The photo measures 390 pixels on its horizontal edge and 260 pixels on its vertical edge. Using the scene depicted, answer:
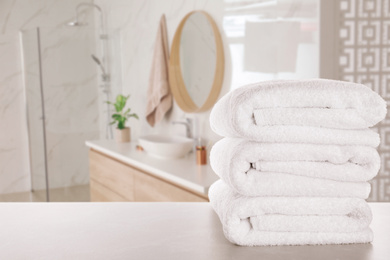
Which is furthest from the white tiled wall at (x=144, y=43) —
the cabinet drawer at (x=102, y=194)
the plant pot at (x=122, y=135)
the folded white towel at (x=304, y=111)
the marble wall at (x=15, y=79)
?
the folded white towel at (x=304, y=111)

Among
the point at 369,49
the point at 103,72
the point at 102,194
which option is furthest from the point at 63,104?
the point at 369,49

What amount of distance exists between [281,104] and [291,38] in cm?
175

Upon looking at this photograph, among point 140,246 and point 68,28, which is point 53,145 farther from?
point 140,246

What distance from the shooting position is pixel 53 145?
4.13 meters

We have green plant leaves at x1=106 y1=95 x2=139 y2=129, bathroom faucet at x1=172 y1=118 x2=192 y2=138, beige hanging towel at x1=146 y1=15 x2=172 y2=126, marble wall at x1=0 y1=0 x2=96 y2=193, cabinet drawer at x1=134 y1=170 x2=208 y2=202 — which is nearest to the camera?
cabinet drawer at x1=134 y1=170 x2=208 y2=202

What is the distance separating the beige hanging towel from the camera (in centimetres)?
331

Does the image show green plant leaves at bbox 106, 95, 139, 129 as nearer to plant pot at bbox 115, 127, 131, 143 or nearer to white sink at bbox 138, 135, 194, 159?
plant pot at bbox 115, 127, 131, 143

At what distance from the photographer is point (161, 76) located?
3.31 metres

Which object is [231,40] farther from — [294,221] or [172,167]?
[294,221]

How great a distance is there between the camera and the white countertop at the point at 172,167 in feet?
7.10

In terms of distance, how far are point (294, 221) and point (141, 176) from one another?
219 centimetres

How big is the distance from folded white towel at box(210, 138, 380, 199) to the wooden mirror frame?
2224mm

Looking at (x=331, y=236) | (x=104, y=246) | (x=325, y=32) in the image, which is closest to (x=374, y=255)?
(x=331, y=236)

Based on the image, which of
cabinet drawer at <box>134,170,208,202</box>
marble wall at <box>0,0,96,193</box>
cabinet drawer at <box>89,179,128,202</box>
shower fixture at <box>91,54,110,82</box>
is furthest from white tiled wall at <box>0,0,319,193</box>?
cabinet drawer at <box>89,179,128,202</box>
